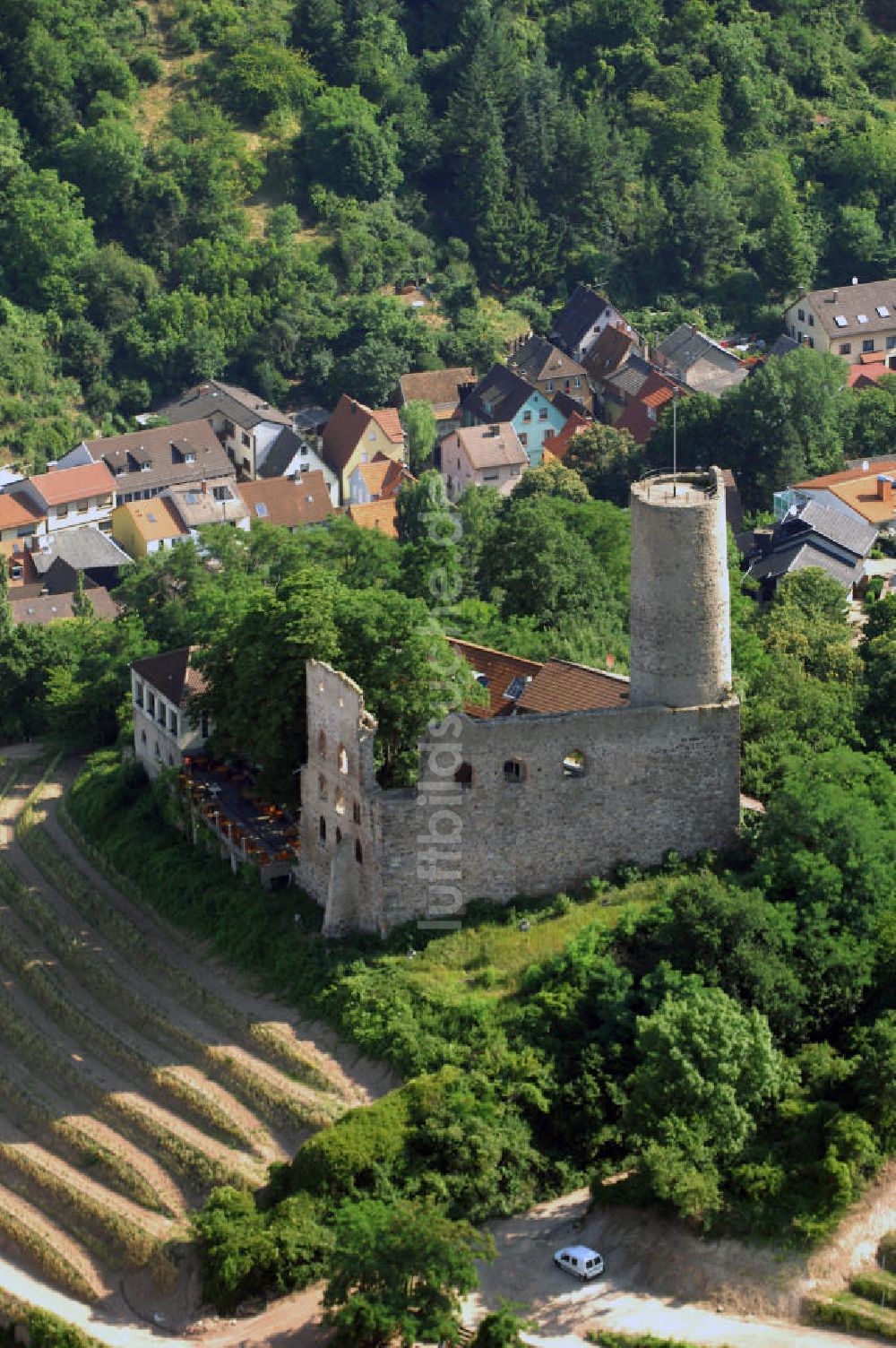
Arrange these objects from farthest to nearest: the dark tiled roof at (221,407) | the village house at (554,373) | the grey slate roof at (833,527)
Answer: the village house at (554,373)
the dark tiled roof at (221,407)
the grey slate roof at (833,527)

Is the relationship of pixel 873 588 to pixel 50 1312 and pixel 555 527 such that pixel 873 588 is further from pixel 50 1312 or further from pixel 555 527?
pixel 50 1312

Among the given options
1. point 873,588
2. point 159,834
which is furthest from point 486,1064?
point 873,588

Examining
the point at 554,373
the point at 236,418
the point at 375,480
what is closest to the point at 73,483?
the point at 236,418

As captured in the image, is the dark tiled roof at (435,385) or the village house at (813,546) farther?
the dark tiled roof at (435,385)

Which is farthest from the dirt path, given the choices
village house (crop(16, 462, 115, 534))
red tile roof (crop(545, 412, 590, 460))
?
red tile roof (crop(545, 412, 590, 460))

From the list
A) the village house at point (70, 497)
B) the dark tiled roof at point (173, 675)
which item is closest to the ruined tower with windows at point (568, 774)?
the dark tiled roof at point (173, 675)

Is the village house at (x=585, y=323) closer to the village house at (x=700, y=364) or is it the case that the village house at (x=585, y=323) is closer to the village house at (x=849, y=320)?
the village house at (x=700, y=364)

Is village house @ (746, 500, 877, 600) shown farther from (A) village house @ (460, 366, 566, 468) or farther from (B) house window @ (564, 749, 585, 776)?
(B) house window @ (564, 749, 585, 776)
